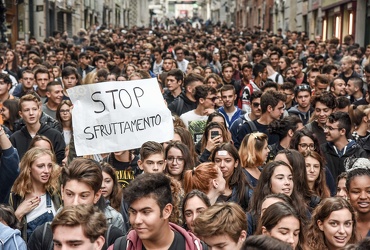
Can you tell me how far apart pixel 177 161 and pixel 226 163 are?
525 mm

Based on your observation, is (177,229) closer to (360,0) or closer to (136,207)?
(136,207)

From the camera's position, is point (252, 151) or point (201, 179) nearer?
point (201, 179)

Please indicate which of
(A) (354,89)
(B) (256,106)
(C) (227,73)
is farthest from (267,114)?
(C) (227,73)

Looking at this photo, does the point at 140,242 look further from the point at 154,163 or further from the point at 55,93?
the point at 55,93

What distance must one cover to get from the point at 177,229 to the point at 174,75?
8387mm

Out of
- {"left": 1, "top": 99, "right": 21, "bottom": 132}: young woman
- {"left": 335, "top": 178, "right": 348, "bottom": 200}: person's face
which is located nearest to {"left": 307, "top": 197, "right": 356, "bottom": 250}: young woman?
{"left": 335, "top": 178, "right": 348, "bottom": 200}: person's face

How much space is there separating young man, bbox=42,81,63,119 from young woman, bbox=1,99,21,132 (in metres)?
0.92

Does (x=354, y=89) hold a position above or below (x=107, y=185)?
above

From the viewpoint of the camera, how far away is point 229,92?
1141cm

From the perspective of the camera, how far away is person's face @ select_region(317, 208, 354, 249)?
586 centimetres

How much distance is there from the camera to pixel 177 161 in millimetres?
8000

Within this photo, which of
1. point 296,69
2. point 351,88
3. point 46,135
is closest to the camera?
point 46,135

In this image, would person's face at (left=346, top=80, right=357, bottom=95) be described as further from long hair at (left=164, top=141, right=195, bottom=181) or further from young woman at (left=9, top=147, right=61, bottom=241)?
young woman at (left=9, top=147, right=61, bottom=241)

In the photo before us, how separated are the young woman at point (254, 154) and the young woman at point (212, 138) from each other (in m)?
0.72
